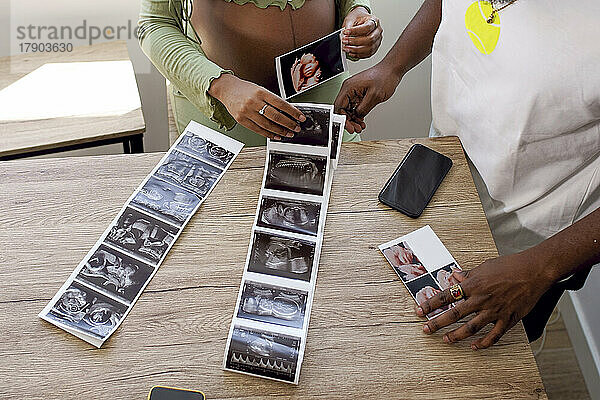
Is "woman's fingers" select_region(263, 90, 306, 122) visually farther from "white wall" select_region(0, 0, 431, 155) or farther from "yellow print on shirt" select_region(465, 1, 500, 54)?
"white wall" select_region(0, 0, 431, 155)

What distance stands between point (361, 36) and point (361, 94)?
14cm

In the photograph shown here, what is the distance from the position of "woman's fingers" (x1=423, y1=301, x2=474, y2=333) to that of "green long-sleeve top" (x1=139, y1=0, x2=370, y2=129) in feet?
2.32

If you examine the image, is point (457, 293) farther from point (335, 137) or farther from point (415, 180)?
point (335, 137)

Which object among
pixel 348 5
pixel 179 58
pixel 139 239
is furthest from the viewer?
pixel 348 5

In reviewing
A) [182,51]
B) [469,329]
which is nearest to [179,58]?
[182,51]

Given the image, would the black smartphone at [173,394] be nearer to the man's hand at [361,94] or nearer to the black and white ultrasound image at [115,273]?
the black and white ultrasound image at [115,273]

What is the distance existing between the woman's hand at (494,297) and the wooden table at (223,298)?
3 cm

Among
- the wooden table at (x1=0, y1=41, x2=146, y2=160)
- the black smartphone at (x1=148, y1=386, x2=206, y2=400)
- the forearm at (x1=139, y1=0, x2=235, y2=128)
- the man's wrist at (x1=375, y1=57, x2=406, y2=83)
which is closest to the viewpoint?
the black smartphone at (x1=148, y1=386, x2=206, y2=400)

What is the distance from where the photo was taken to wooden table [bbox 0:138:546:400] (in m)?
1.10

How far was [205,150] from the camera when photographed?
145 centimetres

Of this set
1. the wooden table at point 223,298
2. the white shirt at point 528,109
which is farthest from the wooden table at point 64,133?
the white shirt at point 528,109

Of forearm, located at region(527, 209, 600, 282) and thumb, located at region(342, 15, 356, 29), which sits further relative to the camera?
thumb, located at region(342, 15, 356, 29)

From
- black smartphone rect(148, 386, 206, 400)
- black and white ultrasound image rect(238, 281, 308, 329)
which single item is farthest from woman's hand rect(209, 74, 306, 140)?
black smartphone rect(148, 386, 206, 400)

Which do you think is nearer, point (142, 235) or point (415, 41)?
point (142, 235)
